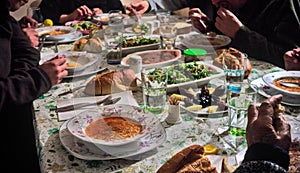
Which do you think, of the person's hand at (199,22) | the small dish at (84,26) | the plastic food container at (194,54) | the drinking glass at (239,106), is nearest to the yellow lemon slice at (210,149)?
the drinking glass at (239,106)

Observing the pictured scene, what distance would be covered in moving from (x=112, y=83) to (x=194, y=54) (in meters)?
0.54

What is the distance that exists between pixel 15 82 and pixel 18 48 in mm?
349

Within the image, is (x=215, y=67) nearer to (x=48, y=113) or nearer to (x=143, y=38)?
(x=143, y=38)

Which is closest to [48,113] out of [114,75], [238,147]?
[114,75]

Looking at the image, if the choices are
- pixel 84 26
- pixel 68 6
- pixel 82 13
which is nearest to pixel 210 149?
pixel 84 26

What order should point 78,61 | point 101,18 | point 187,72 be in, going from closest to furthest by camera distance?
point 187,72, point 78,61, point 101,18

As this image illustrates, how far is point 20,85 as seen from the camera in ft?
4.27

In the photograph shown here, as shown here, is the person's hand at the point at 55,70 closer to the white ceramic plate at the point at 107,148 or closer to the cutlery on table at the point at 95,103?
the cutlery on table at the point at 95,103

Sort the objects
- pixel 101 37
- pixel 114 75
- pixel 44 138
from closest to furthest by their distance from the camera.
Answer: pixel 44 138, pixel 114 75, pixel 101 37

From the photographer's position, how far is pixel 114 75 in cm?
143

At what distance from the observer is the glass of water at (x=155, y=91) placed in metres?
1.29

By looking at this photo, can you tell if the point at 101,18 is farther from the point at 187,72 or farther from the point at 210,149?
the point at 210,149

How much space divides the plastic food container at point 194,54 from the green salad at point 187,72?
15 centimetres

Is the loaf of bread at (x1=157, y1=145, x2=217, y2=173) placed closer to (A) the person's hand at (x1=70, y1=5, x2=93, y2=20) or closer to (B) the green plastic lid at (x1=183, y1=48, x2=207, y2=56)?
(B) the green plastic lid at (x1=183, y1=48, x2=207, y2=56)
